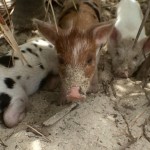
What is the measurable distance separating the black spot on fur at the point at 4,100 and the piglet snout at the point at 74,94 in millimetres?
529

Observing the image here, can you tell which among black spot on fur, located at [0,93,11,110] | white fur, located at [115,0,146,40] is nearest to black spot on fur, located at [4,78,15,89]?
black spot on fur, located at [0,93,11,110]

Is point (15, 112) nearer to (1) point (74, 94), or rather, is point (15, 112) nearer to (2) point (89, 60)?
(1) point (74, 94)

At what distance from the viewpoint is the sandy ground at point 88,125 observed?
3.44 m

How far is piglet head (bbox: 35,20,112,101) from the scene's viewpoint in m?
3.60

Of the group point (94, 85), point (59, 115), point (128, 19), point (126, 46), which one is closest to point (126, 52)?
point (126, 46)

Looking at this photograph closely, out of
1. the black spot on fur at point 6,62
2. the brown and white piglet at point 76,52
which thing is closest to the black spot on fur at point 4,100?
the black spot on fur at point 6,62

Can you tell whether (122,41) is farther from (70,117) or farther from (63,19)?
(70,117)

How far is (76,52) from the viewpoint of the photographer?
12.0 ft

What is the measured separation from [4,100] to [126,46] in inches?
63.1

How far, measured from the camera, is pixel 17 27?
16.1 feet

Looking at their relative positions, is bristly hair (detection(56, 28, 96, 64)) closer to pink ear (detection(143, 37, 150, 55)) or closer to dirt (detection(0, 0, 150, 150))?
dirt (detection(0, 0, 150, 150))

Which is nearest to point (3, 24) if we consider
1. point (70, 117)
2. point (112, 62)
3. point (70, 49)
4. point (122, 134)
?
point (70, 49)

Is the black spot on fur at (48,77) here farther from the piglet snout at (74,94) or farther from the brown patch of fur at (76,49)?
the piglet snout at (74,94)

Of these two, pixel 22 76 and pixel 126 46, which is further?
pixel 126 46
